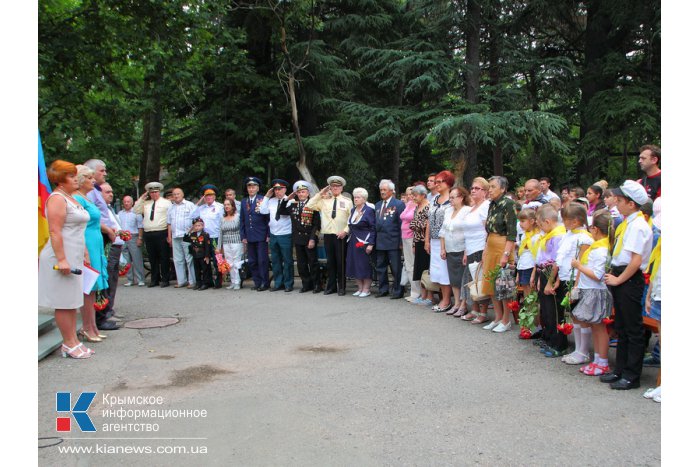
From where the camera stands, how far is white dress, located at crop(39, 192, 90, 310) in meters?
6.43

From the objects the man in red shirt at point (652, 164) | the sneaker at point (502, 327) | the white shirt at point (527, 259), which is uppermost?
the man in red shirt at point (652, 164)

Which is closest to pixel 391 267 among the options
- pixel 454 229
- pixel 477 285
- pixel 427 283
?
pixel 427 283

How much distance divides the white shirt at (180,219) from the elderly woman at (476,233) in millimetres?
6371

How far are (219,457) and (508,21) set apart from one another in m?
16.3

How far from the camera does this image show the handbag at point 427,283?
1005 cm

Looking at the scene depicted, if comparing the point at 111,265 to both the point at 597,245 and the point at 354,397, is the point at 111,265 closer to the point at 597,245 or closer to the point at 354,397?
the point at 354,397

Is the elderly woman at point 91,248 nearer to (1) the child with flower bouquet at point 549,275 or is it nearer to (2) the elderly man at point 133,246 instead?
(1) the child with flower bouquet at point 549,275

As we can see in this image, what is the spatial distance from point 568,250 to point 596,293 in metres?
0.61

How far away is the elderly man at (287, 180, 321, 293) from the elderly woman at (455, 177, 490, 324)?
3.73 meters

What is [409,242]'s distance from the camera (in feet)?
34.9

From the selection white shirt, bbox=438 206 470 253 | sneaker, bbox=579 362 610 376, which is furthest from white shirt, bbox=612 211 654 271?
white shirt, bbox=438 206 470 253

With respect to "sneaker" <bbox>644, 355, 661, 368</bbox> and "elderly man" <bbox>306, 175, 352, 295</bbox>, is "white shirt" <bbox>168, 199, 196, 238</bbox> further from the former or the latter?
"sneaker" <bbox>644, 355, 661, 368</bbox>

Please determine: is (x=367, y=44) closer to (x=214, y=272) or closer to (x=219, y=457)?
(x=214, y=272)

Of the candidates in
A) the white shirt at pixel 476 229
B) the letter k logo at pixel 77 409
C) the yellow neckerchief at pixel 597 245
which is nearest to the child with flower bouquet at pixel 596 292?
the yellow neckerchief at pixel 597 245
